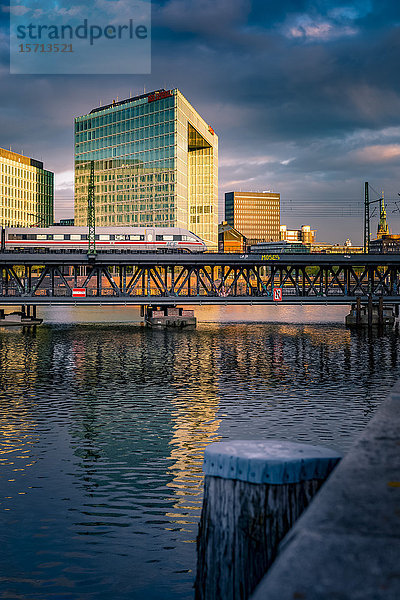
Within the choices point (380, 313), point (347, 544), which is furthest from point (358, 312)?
point (347, 544)

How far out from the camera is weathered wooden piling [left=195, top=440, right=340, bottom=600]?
22.2 ft

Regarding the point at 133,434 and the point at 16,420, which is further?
the point at 16,420

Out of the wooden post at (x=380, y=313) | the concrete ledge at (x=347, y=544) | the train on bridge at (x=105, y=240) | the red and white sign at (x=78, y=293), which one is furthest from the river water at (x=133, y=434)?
the train on bridge at (x=105, y=240)

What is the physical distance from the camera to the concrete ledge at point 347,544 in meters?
3.45

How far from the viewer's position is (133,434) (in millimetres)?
27016

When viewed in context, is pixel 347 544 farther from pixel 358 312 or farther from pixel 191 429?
pixel 358 312

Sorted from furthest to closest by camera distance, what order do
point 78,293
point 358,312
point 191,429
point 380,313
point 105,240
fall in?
point 105,240
point 358,312
point 380,313
point 78,293
point 191,429

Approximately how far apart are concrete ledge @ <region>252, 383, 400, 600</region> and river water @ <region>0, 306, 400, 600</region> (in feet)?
30.5

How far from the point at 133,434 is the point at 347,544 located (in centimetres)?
2383

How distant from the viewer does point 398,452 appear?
226 inches

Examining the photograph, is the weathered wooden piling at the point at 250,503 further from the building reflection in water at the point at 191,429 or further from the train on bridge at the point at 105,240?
the train on bridge at the point at 105,240

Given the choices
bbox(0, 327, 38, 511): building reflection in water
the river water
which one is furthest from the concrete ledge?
bbox(0, 327, 38, 511): building reflection in water

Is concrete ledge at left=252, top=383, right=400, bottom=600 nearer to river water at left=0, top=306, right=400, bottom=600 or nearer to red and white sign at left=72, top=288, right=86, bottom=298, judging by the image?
river water at left=0, top=306, right=400, bottom=600

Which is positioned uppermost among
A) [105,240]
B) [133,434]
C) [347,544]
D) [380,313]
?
[105,240]
